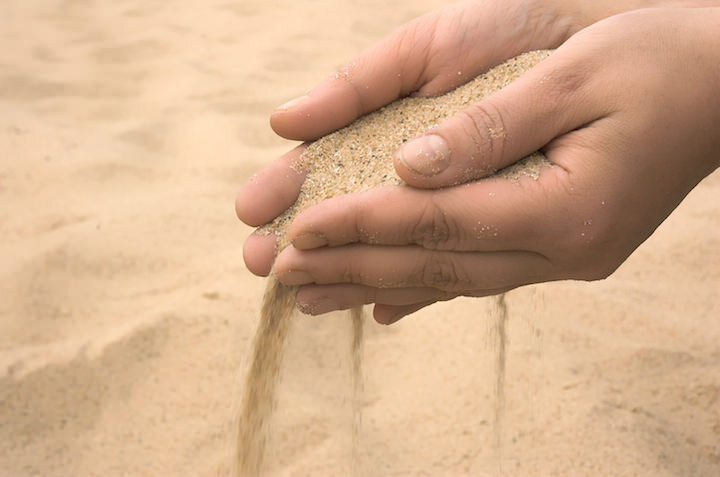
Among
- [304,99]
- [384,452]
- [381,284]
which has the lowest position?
[384,452]

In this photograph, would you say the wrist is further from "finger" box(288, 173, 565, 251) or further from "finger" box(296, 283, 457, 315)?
"finger" box(296, 283, 457, 315)

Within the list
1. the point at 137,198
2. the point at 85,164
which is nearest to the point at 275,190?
the point at 137,198

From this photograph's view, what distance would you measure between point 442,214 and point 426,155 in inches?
4.2

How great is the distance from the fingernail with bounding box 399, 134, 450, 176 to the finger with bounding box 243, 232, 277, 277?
0.33m

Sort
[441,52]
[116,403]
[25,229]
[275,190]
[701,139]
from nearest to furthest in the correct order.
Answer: [701,139] < [275,190] < [441,52] < [116,403] < [25,229]

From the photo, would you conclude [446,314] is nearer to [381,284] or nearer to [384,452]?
[384,452]

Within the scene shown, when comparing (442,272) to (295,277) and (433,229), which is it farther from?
(295,277)

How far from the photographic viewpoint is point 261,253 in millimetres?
1162

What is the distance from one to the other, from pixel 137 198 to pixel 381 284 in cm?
114

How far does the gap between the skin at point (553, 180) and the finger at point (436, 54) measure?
11.4 inches

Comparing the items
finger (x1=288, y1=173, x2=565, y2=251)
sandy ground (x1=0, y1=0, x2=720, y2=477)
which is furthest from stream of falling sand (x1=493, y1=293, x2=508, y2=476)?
finger (x1=288, y1=173, x2=565, y2=251)

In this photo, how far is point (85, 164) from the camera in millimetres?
2100

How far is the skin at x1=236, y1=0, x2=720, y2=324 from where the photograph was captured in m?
0.99

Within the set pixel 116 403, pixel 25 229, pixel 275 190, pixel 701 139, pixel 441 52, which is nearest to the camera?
pixel 701 139
